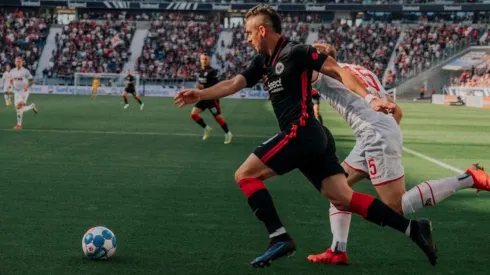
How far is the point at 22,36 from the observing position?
68938mm

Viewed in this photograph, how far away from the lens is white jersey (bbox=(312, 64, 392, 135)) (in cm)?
673

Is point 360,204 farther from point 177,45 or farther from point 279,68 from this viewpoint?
point 177,45

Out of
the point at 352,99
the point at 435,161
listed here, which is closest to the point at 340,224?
the point at 352,99

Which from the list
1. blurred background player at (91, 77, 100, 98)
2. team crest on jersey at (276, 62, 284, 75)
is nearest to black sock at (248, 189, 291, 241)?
team crest on jersey at (276, 62, 284, 75)

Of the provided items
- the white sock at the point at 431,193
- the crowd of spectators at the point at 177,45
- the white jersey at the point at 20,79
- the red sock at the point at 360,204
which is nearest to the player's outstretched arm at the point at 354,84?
the red sock at the point at 360,204

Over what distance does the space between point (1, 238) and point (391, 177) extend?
3.83m

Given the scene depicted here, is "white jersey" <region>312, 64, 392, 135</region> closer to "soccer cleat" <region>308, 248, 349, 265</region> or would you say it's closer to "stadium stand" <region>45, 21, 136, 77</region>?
"soccer cleat" <region>308, 248, 349, 265</region>

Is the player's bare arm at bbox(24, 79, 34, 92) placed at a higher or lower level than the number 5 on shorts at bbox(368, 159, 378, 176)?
lower

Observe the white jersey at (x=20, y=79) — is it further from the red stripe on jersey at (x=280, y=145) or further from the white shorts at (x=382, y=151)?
the red stripe on jersey at (x=280, y=145)

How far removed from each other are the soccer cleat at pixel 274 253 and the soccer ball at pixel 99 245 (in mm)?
1426

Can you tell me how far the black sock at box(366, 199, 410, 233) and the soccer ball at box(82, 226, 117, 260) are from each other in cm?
225

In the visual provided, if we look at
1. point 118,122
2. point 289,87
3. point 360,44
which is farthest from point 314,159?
point 360,44

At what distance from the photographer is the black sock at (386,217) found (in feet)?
19.0

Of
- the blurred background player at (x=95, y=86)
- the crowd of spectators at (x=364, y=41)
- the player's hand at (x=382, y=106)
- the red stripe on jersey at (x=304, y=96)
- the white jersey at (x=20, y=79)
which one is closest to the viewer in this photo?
the player's hand at (x=382, y=106)
